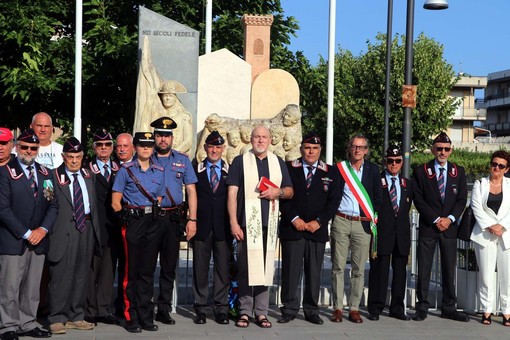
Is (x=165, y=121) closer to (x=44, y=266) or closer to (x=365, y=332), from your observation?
(x=44, y=266)

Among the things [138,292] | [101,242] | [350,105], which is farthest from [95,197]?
[350,105]

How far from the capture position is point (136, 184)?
29.7 feet

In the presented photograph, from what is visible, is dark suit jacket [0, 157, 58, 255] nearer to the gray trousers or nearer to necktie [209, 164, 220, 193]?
the gray trousers

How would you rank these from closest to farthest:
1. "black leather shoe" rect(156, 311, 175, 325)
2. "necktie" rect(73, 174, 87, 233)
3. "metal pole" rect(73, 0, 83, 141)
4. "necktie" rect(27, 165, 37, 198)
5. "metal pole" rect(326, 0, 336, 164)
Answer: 1. "necktie" rect(27, 165, 37, 198)
2. "necktie" rect(73, 174, 87, 233)
3. "black leather shoe" rect(156, 311, 175, 325)
4. "metal pole" rect(73, 0, 83, 141)
5. "metal pole" rect(326, 0, 336, 164)

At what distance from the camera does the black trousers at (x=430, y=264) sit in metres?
→ 10.3

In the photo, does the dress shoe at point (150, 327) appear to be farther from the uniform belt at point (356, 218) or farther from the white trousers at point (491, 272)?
the white trousers at point (491, 272)

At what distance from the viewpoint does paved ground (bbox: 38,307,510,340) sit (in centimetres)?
895

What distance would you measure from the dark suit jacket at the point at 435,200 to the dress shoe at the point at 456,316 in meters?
0.87

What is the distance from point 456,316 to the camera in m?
10.3

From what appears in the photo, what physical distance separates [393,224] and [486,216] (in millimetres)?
1036

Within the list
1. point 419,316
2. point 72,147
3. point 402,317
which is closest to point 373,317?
point 402,317

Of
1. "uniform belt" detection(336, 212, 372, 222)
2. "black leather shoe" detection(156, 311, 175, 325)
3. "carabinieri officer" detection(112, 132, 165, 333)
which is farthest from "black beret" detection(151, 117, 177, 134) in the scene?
"uniform belt" detection(336, 212, 372, 222)

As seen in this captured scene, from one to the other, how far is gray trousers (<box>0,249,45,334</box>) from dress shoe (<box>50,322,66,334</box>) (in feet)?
0.55

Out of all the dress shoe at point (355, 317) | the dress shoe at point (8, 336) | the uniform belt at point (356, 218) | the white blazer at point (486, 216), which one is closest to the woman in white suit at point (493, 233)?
the white blazer at point (486, 216)
